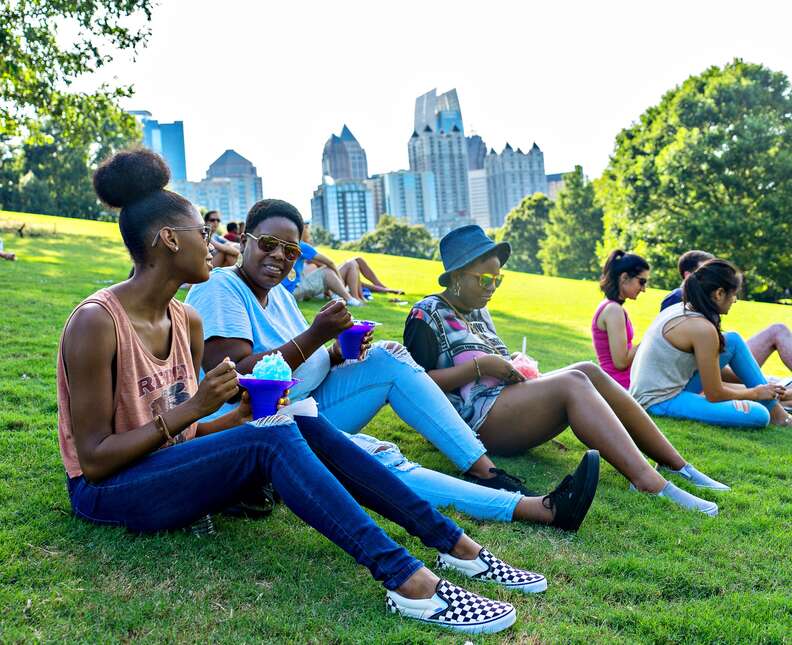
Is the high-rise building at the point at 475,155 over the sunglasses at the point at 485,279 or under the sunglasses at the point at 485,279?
over

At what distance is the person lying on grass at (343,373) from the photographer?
163 inches

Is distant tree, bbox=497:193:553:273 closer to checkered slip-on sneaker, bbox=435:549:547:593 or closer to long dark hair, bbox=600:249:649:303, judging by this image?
long dark hair, bbox=600:249:649:303

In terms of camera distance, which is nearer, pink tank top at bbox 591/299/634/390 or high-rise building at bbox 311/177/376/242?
pink tank top at bbox 591/299/634/390

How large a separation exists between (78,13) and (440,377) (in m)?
16.3

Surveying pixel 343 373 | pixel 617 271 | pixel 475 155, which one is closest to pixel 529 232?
pixel 617 271

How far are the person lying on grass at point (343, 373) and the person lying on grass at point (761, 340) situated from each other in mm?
3832

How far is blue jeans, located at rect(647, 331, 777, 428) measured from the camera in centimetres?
689

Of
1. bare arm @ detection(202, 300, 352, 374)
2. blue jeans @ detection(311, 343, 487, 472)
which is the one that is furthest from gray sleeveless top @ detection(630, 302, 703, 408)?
bare arm @ detection(202, 300, 352, 374)

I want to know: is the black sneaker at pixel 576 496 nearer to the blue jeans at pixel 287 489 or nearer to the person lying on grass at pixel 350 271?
the blue jeans at pixel 287 489

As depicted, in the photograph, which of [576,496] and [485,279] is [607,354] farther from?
[576,496]

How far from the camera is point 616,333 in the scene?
23.6 ft

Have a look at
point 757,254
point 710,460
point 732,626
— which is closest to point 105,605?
point 732,626

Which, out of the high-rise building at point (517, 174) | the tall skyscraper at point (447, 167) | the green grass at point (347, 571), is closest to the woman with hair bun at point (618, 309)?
the green grass at point (347, 571)

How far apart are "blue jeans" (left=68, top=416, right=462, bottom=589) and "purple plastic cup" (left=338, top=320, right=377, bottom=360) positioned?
2.82 ft
